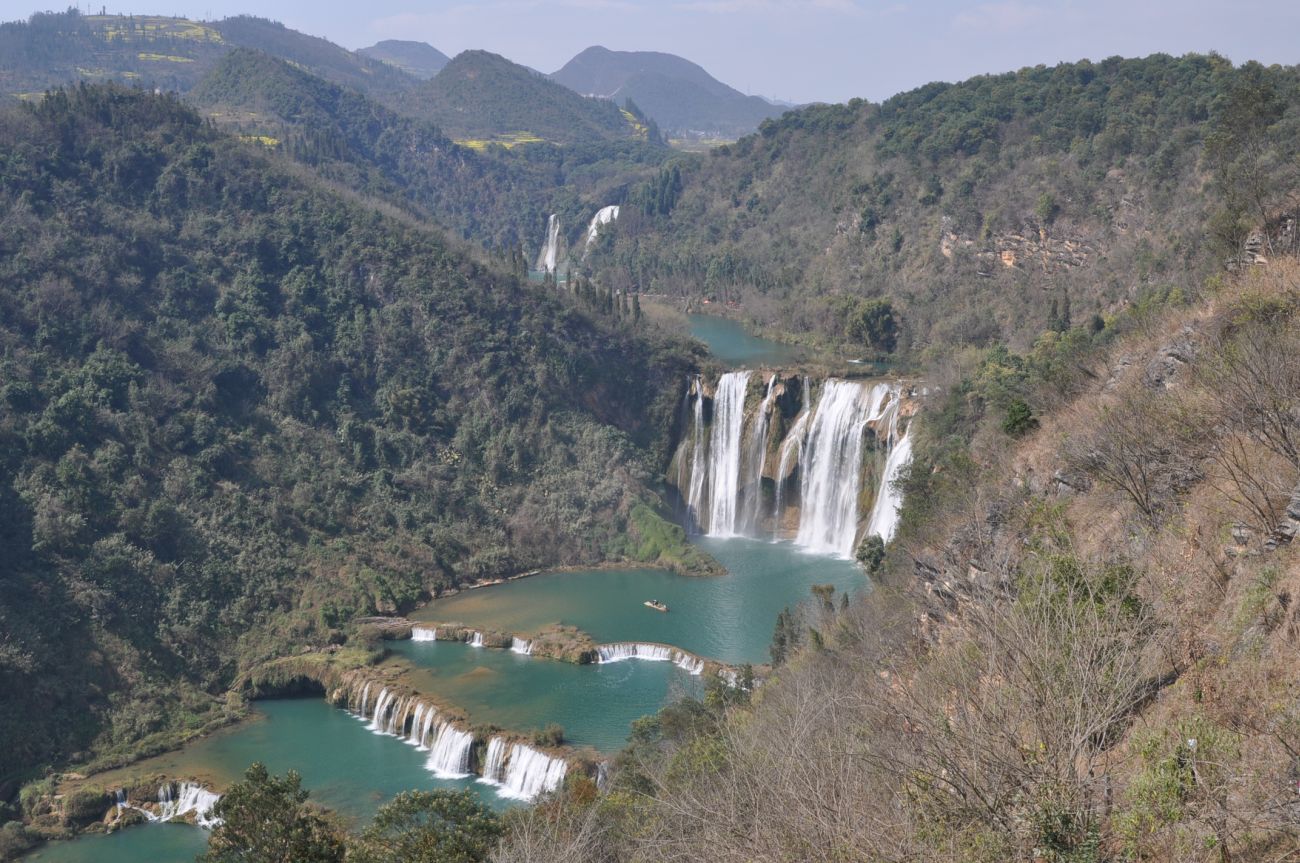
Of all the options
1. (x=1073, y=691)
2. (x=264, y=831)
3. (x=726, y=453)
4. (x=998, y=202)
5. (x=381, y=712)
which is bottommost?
(x=381, y=712)

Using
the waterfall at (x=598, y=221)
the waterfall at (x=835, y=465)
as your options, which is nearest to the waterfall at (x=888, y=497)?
the waterfall at (x=835, y=465)

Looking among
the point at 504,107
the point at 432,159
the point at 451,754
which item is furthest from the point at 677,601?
the point at 504,107

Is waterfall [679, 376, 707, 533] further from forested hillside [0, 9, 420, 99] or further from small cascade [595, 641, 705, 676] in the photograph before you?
forested hillside [0, 9, 420, 99]

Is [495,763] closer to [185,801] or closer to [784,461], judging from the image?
[185,801]

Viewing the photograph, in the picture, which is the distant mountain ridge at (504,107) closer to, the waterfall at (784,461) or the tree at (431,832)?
the waterfall at (784,461)

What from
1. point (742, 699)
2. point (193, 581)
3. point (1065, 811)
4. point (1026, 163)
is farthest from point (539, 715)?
point (1026, 163)

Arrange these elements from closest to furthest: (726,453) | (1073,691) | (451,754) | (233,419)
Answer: (1073,691) < (451,754) < (233,419) < (726,453)

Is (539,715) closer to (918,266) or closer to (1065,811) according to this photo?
(1065,811)
